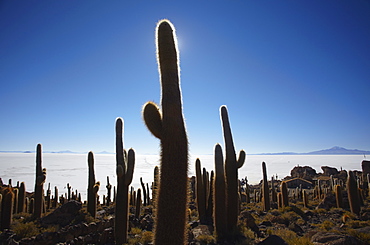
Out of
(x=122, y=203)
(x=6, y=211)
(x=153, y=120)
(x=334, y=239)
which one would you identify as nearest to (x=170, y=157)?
(x=153, y=120)

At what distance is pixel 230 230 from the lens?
30.0 feet

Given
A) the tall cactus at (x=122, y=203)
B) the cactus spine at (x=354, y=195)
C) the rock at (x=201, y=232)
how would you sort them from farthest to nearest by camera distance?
the cactus spine at (x=354, y=195) < the rock at (x=201, y=232) < the tall cactus at (x=122, y=203)

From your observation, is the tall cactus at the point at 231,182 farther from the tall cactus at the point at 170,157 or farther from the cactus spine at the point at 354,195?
the cactus spine at the point at 354,195

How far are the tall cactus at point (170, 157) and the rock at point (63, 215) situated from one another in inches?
491

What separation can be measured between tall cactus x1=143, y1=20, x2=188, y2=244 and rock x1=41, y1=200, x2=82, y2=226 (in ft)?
40.9

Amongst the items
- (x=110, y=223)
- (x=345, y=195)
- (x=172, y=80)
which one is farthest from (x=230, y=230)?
(x=345, y=195)

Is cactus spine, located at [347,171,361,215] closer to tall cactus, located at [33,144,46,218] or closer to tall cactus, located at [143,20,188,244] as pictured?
tall cactus, located at [143,20,188,244]

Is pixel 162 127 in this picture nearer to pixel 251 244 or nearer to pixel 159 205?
pixel 159 205

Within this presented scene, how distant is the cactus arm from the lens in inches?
160

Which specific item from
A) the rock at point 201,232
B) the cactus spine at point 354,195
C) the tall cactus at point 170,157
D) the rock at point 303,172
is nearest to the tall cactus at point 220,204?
the rock at point 201,232

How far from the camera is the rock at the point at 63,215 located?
13298 mm

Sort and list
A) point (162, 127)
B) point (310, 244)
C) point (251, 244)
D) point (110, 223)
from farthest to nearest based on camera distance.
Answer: point (110, 223)
point (251, 244)
point (310, 244)
point (162, 127)

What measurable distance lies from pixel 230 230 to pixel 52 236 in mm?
7013

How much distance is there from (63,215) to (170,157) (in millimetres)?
13911
